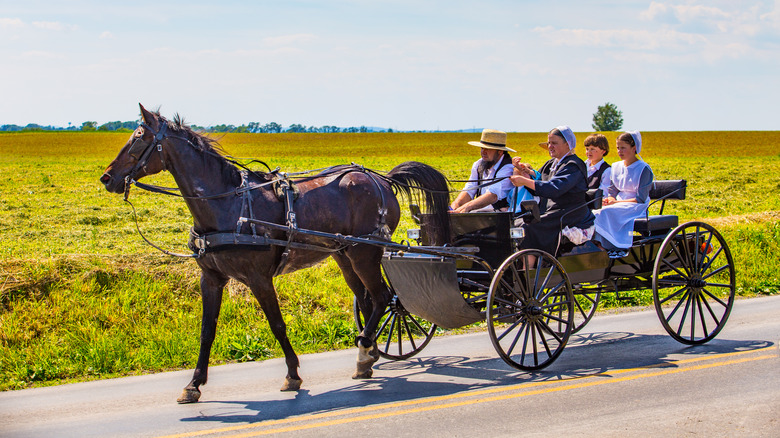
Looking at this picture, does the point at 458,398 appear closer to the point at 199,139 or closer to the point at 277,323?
the point at 277,323

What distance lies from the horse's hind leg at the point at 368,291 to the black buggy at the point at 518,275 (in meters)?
0.20

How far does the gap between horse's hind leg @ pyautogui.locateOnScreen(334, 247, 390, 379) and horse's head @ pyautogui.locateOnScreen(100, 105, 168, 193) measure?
2094 mm

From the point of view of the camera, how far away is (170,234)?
597 inches

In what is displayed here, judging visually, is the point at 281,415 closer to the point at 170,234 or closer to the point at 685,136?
the point at 170,234

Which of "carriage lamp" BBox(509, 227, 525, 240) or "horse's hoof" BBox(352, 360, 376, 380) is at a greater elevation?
"carriage lamp" BBox(509, 227, 525, 240)

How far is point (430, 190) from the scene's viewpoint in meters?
7.85

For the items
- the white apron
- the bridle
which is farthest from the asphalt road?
the bridle

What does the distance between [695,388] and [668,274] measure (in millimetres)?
2012

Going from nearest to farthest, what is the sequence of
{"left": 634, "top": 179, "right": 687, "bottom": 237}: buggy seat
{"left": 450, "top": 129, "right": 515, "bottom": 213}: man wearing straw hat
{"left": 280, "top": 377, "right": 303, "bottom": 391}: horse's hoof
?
{"left": 280, "top": 377, "right": 303, "bottom": 391}: horse's hoof, {"left": 450, "top": 129, "right": 515, "bottom": 213}: man wearing straw hat, {"left": 634, "top": 179, "right": 687, "bottom": 237}: buggy seat

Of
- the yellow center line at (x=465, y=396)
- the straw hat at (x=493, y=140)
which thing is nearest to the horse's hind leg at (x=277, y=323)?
the yellow center line at (x=465, y=396)

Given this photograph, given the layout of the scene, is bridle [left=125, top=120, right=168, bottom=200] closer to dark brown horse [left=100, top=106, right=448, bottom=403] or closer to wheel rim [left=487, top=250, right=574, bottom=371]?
dark brown horse [left=100, top=106, right=448, bottom=403]

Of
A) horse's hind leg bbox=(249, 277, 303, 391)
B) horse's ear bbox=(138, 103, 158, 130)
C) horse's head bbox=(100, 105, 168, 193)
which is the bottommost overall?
horse's hind leg bbox=(249, 277, 303, 391)

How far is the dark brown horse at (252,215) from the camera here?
638 centimetres

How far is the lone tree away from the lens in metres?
122
